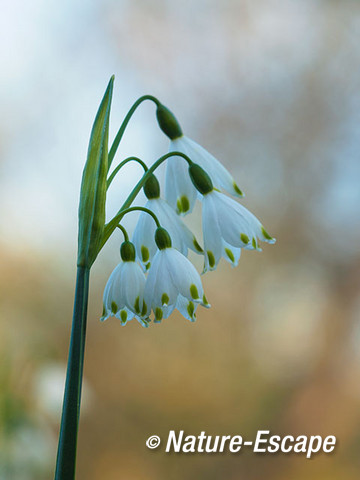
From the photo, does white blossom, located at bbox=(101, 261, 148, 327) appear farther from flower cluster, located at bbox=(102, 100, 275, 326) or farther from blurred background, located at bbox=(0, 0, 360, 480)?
blurred background, located at bbox=(0, 0, 360, 480)

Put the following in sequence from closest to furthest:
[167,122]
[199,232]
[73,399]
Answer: [73,399] → [167,122] → [199,232]

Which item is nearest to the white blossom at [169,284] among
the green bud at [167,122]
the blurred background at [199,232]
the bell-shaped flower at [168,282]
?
the bell-shaped flower at [168,282]

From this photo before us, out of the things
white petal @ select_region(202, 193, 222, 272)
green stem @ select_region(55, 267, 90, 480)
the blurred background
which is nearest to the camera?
green stem @ select_region(55, 267, 90, 480)

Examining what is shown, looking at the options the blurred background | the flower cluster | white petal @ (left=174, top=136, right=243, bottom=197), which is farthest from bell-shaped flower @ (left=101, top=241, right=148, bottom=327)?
the blurred background

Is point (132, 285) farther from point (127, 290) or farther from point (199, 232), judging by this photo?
Answer: point (199, 232)

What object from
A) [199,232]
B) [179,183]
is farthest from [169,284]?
[199,232]

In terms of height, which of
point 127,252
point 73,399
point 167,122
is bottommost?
point 73,399

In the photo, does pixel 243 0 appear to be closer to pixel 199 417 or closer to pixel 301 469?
pixel 199 417

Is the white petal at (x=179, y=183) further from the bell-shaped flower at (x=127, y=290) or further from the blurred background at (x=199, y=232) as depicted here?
the blurred background at (x=199, y=232)
